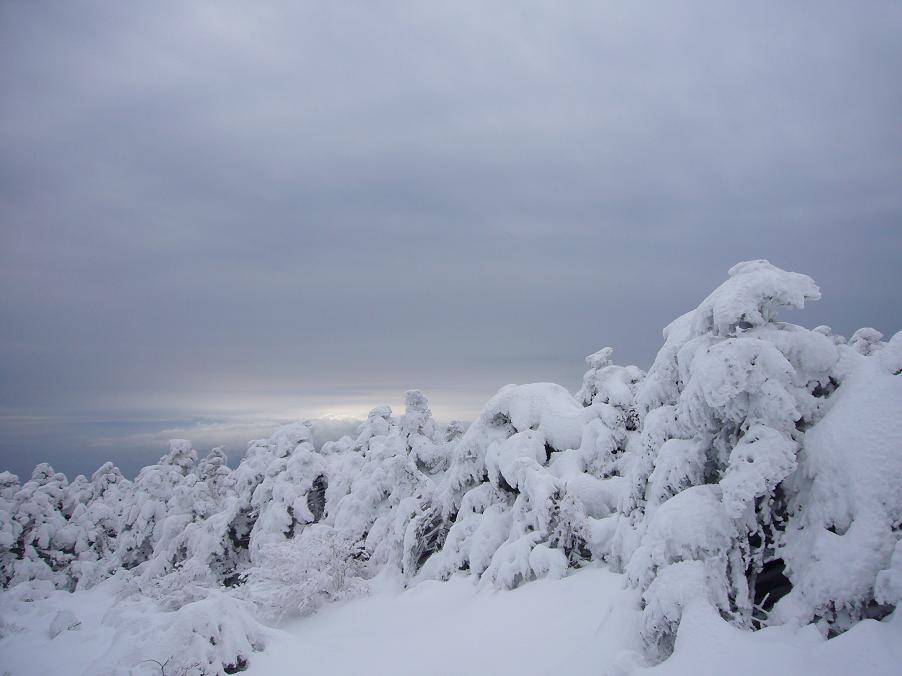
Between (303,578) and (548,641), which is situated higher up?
(548,641)

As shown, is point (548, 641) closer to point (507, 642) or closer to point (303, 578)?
point (507, 642)

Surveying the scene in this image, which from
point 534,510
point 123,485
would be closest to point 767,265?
point 534,510

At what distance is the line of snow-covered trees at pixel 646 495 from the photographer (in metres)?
6.94

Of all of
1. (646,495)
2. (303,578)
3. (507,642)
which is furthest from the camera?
(303,578)

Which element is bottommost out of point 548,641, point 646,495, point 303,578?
point 303,578

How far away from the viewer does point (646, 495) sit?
10750 millimetres

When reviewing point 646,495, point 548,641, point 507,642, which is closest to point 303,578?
point 507,642

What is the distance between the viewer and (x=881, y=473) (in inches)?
256

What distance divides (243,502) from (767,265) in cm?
3061

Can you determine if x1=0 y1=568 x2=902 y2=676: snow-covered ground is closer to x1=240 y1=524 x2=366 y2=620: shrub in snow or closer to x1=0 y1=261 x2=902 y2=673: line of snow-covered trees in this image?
x1=0 y1=261 x2=902 y2=673: line of snow-covered trees

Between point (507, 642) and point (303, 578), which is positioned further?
point (303, 578)

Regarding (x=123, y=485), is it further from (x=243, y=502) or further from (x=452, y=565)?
(x=452, y=565)

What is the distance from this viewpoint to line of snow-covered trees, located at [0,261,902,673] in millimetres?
6938

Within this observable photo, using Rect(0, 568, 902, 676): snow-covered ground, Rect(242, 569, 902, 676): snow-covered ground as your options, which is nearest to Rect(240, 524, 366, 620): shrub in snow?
Rect(0, 568, 902, 676): snow-covered ground
